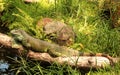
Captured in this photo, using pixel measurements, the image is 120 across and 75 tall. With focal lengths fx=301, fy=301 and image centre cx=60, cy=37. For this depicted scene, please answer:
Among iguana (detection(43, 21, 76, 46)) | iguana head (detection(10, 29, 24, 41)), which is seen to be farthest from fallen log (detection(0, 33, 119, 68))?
iguana (detection(43, 21, 76, 46))

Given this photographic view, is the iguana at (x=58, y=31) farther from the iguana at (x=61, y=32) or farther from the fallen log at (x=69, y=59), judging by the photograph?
the fallen log at (x=69, y=59)

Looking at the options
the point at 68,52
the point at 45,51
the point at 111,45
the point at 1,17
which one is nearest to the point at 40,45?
the point at 45,51

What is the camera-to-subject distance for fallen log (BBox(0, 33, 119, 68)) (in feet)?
19.2

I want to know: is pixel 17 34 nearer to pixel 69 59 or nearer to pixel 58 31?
pixel 69 59

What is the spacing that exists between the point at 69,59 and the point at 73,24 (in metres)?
1.92

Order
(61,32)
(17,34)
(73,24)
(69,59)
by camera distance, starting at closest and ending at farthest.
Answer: (69,59) → (17,34) → (61,32) → (73,24)

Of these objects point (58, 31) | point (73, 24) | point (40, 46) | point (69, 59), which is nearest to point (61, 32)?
point (58, 31)

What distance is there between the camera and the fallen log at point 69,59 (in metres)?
5.84

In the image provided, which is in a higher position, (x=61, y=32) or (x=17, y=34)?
(x=17, y=34)

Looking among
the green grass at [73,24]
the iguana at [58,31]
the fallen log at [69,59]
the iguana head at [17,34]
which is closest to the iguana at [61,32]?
the iguana at [58,31]

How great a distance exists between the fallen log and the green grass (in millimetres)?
124

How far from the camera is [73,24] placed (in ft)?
25.2

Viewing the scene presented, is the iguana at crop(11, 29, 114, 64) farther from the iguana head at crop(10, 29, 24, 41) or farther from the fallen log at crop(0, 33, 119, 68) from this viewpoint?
the fallen log at crop(0, 33, 119, 68)

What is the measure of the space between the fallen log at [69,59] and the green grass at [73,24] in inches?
4.9
